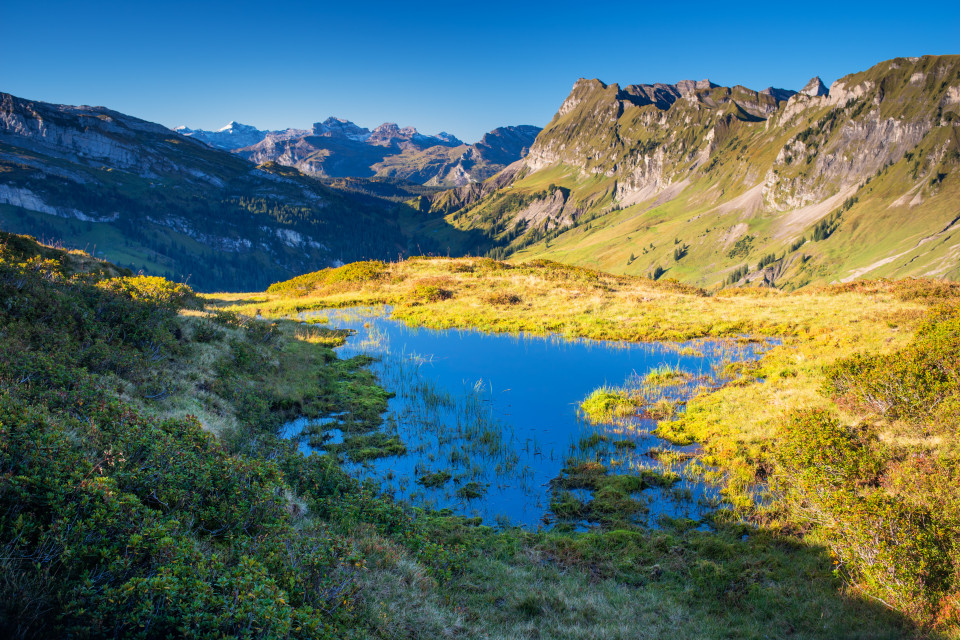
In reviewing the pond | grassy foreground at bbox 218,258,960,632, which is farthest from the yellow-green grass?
the pond

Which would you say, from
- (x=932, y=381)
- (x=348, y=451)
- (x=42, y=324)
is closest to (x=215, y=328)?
(x=42, y=324)

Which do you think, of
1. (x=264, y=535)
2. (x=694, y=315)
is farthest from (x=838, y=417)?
(x=694, y=315)

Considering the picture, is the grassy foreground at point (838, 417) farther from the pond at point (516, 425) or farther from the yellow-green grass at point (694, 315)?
the pond at point (516, 425)

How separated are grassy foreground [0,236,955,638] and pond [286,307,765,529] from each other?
1.48 meters

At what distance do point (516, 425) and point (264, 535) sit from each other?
12384 mm

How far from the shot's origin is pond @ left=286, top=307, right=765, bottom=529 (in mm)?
14117

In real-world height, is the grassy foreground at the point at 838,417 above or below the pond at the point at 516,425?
above

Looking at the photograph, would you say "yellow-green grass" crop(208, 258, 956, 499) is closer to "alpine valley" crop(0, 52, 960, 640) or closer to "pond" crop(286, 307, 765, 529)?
"alpine valley" crop(0, 52, 960, 640)

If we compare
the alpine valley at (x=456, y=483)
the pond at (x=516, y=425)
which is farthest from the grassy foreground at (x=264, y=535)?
the pond at (x=516, y=425)

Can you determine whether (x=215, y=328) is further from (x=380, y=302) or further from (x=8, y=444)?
(x=380, y=302)

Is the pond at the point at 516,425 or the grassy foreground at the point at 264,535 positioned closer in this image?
the grassy foreground at the point at 264,535

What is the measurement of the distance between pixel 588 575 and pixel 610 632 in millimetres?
2182

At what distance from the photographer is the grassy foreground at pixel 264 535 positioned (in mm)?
5621

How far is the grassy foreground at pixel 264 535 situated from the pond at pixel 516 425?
148 cm
